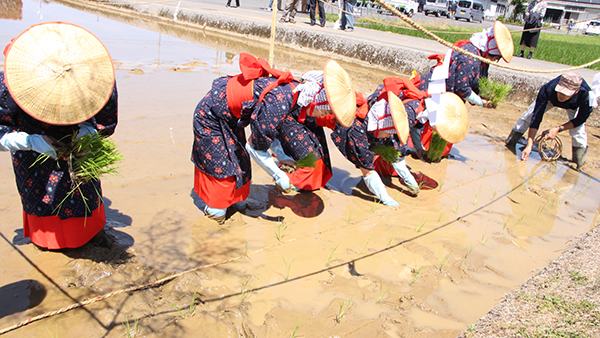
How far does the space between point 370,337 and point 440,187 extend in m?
2.23

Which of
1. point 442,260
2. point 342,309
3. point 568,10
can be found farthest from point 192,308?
point 568,10

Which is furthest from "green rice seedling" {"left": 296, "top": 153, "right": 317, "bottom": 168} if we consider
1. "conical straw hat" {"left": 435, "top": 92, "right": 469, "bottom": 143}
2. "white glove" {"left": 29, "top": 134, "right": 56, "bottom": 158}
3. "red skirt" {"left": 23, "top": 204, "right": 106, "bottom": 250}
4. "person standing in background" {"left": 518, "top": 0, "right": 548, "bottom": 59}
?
"person standing in background" {"left": 518, "top": 0, "right": 548, "bottom": 59}

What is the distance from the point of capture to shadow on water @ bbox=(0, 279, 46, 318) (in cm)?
205

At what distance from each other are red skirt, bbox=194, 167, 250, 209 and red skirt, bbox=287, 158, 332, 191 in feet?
2.11

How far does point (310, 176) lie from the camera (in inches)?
137

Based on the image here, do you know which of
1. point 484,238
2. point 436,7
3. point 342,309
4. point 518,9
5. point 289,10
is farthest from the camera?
point 518,9

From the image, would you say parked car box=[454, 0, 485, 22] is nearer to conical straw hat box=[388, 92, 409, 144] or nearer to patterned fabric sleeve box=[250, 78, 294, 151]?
conical straw hat box=[388, 92, 409, 144]

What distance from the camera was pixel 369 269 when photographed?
269 centimetres

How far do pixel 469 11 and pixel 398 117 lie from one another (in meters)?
29.4

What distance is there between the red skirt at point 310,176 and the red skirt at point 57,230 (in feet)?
5.31

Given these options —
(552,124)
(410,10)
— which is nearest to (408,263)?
(552,124)

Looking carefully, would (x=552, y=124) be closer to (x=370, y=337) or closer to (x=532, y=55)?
(x=532, y=55)

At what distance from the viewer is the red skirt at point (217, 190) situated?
2924 millimetres

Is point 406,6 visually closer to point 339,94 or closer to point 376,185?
point 376,185
